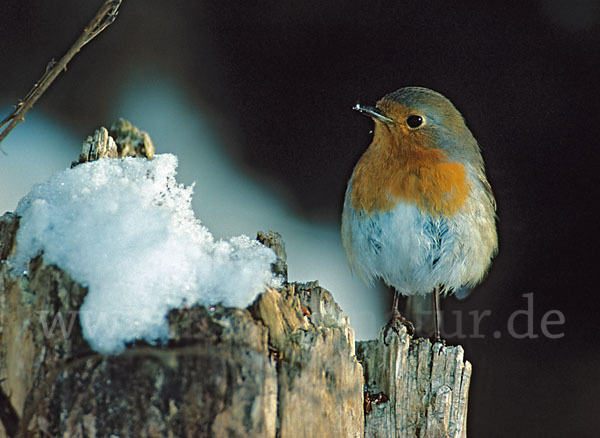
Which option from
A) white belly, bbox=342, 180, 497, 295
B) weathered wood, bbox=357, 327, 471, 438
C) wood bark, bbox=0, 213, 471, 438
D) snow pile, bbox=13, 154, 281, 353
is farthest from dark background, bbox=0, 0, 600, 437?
wood bark, bbox=0, 213, 471, 438

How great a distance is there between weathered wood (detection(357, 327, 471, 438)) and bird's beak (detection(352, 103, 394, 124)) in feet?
3.04

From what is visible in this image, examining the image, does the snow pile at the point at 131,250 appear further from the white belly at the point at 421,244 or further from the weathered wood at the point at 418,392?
the white belly at the point at 421,244

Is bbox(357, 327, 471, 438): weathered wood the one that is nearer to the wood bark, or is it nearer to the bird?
the bird

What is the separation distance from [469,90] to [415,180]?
1.26 meters

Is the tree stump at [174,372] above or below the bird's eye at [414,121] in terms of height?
below

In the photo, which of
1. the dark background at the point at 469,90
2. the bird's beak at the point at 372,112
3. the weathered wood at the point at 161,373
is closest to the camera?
the weathered wood at the point at 161,373

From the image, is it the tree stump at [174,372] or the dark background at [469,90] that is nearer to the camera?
the tree stump at [174,372]

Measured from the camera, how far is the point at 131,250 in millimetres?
1546

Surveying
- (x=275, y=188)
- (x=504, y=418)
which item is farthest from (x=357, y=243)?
(x=504, y=418)

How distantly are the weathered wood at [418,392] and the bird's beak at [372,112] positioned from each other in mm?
927

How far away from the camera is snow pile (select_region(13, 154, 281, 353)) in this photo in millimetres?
1470

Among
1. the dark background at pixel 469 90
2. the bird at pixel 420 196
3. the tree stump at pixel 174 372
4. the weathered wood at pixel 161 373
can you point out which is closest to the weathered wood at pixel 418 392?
the bird at pixel 420 196

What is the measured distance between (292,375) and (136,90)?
2.68 meters

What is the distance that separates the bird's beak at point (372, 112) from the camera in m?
2.61
